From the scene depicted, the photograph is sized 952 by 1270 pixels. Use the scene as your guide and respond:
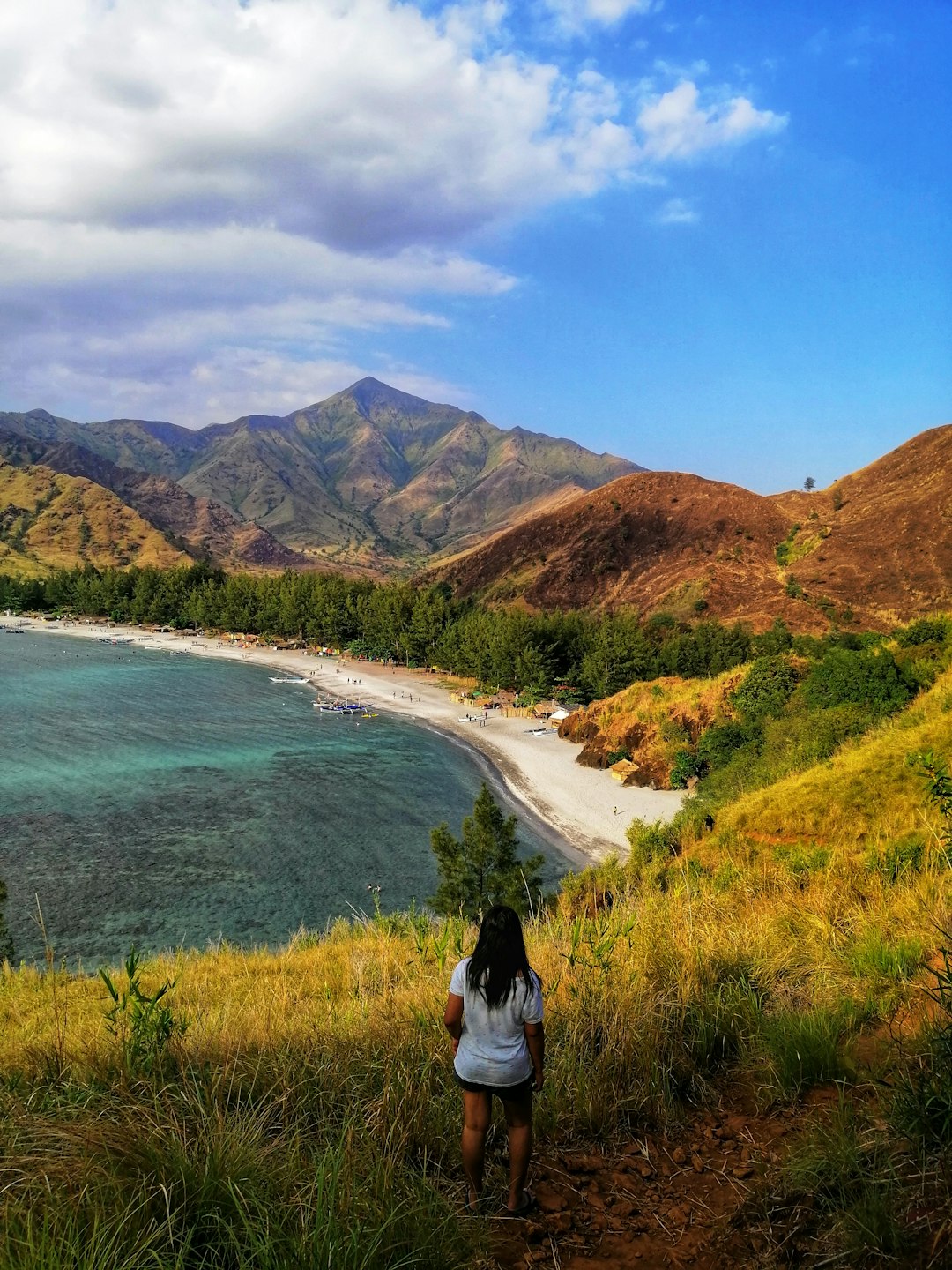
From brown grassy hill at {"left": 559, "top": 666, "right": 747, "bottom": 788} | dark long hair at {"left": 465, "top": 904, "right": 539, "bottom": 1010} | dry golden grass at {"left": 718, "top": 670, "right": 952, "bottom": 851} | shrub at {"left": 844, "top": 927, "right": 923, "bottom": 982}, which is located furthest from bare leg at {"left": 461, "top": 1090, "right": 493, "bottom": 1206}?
brown grassy hill at {"left": 559, "top": 666, "right": 747, "bottom": 788}

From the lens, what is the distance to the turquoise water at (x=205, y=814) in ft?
79.0

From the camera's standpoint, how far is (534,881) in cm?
1775

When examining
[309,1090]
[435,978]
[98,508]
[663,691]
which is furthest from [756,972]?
[98,508]

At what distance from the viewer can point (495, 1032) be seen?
Answer: 3574 mm

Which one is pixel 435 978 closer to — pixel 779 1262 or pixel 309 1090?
pixel 309 1090

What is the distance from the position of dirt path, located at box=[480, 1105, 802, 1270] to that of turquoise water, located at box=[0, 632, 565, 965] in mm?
17195

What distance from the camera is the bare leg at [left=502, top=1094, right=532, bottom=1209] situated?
3193mm

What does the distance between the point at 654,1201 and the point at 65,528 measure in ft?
627

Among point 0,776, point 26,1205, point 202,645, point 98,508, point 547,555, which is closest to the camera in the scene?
point 26,1205

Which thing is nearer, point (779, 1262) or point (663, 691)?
point (779, 1262)

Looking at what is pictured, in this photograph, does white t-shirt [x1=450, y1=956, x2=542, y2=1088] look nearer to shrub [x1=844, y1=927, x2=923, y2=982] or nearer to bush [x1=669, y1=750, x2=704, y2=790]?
shrub [x1=844, y1=927, x2=923, y2=982]

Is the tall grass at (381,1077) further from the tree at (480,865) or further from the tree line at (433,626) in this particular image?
the tree line at (433,626)

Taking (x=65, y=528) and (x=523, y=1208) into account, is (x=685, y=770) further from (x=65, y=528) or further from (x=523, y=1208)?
(x=65, y=528)

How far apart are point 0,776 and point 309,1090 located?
44.3 m
